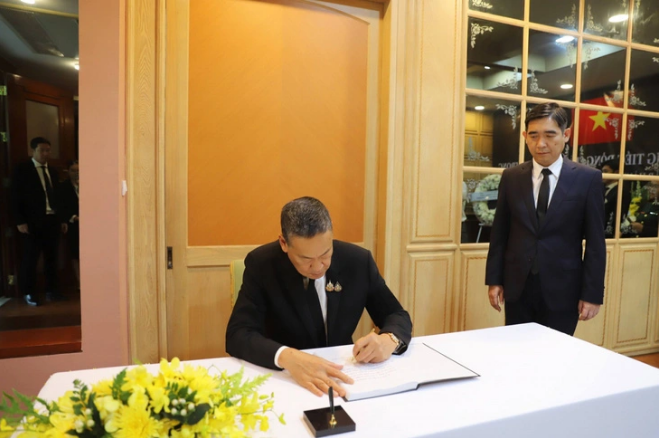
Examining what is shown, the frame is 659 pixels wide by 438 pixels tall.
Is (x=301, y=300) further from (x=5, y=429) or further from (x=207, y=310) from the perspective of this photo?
(x=207, y=310)

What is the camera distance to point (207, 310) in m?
2.67

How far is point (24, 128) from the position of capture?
2164 mm

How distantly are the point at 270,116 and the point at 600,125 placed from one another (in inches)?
106

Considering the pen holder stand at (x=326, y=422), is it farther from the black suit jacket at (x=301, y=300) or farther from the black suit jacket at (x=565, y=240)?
the black suit jacket at (x=565, y=240)

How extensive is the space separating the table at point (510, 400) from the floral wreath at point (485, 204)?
180cm

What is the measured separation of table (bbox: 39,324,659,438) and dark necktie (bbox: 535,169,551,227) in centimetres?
91

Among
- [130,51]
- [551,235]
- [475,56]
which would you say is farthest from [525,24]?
[130,51]

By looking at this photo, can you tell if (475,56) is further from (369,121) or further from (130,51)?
(130,51)

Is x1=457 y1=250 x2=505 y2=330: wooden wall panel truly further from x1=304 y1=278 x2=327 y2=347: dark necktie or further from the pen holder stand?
the pen holder stand

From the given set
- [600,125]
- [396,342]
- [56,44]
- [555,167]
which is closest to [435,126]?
[555,167]

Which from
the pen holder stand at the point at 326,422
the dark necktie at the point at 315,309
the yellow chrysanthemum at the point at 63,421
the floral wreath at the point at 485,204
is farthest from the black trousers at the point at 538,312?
the yellow chrysanthemum at the point at 63,421

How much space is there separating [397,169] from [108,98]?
1.79m

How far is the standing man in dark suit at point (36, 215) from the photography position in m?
2.19

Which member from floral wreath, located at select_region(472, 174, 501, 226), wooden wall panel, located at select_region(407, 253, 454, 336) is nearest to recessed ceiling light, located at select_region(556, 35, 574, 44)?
floral wreath, located at select_region(472, 174, 501, 226)
